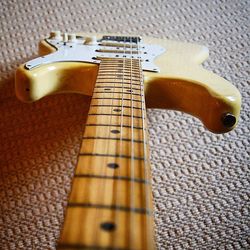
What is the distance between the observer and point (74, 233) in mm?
237

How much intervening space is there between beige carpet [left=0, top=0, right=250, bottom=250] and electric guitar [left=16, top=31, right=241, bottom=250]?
6.5 inches

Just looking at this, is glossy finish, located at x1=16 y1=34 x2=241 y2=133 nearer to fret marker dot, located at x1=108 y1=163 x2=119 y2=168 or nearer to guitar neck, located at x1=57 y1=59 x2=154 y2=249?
guitar neck, located at x1=57 y1=59 x2=154 y2=249

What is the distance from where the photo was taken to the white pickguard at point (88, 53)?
63 cm

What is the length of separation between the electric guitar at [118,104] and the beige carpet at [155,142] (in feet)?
0.54

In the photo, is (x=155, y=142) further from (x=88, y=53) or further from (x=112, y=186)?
(x=112, y=186)

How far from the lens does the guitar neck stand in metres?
0.24

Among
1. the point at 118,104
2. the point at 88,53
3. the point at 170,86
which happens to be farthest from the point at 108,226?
the point at 88,53

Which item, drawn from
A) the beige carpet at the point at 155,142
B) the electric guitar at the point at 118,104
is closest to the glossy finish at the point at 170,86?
the electric guitar at the point at 118,104

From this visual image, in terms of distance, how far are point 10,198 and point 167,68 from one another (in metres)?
0.46

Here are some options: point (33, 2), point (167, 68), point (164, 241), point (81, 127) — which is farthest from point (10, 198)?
point (33, 2)

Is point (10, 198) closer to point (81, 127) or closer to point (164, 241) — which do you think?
point (81, 127)

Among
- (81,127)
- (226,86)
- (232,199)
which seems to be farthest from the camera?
(81,127)

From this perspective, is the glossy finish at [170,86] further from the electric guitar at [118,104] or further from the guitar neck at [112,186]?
the guitar neck at [112,186]

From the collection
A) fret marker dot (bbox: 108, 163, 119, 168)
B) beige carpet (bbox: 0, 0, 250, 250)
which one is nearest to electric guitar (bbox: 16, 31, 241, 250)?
fret marker dot (bbox: 108, 163, 119, 168)
